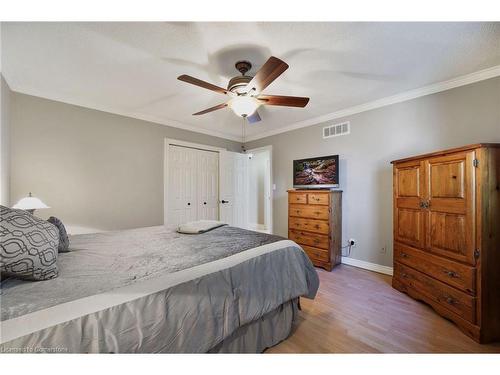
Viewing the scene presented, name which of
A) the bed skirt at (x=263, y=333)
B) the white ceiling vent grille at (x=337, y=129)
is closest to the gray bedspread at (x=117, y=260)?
the bed skirt at (x=263, y=333)

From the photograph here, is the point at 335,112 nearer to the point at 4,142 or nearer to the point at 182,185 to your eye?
the point at 182,185

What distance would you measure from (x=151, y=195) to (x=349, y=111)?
3.38m

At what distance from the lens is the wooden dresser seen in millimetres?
2975

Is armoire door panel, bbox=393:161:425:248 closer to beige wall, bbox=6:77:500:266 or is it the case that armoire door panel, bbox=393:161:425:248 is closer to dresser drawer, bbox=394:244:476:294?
dresser drawer, bbox=394:244:476:294

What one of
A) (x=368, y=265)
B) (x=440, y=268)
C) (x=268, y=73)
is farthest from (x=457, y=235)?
(x=268, y=73)

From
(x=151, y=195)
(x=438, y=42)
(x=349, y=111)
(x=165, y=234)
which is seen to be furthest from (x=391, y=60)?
(x=151, y=195)

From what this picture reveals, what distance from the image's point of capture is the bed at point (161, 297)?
2.50 feet

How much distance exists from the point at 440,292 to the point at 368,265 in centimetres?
113

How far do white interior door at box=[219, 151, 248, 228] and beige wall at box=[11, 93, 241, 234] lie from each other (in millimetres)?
1195

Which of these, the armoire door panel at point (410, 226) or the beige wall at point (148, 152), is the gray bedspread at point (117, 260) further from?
the armoire door panel at point (410, 226)

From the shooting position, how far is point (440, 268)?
6.20ft

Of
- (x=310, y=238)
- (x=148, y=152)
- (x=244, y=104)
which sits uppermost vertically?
(x=244, y=104)

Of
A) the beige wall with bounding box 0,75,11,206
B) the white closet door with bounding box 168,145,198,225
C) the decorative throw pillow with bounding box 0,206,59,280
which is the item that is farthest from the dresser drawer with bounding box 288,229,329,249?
the beige wall with bounding box 0,75,11,206

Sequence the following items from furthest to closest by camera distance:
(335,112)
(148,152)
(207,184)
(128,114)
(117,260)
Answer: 1. (207,184)
2. (148,152)
3. (335,112)
4. (128,114)
5. (117,260)
